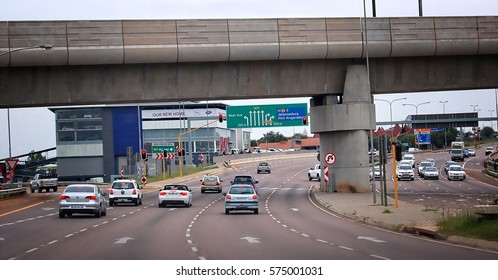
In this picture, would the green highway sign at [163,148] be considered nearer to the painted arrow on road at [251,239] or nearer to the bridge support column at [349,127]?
the bridge support column at [349,127]

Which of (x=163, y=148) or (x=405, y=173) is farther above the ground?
(x=163, y=148)

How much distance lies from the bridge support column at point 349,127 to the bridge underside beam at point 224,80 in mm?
785

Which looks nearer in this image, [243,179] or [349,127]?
[349,127]

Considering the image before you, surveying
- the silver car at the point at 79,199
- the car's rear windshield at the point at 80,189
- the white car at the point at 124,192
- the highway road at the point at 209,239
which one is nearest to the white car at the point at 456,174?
the white car at the point at 124,192

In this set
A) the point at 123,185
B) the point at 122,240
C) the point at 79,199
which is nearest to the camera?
the point at 122,240

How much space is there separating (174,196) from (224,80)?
8.53 meters

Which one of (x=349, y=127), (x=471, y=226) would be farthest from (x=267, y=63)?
(x=471, y=226)

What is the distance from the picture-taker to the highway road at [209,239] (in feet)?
57.7

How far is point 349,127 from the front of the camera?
4959cm

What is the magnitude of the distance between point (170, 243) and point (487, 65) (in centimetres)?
3453

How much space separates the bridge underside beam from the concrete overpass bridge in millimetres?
64

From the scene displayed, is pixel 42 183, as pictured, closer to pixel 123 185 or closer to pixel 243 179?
pixel 243 179

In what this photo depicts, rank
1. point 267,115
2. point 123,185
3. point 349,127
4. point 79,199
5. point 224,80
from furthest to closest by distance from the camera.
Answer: point 267,115 < point 349,127 < point 224,80 < point 123,185 < point 79,199

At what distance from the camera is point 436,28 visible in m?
48.3
